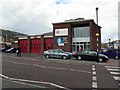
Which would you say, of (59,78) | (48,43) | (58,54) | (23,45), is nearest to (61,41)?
(48,43)

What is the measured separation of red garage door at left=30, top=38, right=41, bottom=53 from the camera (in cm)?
4647

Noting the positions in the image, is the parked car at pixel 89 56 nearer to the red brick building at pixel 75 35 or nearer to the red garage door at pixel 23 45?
the red brick building at pixel 75 35

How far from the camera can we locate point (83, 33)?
130 feet

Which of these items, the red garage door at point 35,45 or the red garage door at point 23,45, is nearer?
the red garage door at point 35,45

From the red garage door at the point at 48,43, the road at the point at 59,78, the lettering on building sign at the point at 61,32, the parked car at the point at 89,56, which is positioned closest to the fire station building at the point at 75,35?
the lettering on building sign at the point at 61,32

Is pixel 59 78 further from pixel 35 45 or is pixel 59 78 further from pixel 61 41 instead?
pixel 35 45

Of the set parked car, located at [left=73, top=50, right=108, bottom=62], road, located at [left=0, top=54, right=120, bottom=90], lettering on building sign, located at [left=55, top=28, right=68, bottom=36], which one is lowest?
road, located at [left=0, top=54, right=120, bottom=90]

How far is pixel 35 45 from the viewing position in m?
47.3

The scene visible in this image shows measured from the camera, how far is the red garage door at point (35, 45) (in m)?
46.5

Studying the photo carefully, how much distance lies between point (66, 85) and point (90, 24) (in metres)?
30.1

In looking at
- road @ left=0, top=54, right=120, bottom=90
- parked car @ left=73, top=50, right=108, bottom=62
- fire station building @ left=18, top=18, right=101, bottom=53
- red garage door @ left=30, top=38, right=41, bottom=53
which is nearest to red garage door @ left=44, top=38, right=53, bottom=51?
red garage door @ left=30, top=38, right=41, bottom=53

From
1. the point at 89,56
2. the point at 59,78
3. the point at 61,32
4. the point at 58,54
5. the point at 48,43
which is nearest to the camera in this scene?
the point at 59,78

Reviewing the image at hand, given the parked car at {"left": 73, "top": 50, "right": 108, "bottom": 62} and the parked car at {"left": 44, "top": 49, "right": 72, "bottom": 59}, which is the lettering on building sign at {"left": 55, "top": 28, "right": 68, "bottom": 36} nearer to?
the parked car at {"left": 44, "top": 49, "right": 72, "bottom": 59}

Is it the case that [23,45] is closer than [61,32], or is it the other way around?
[61,32]
